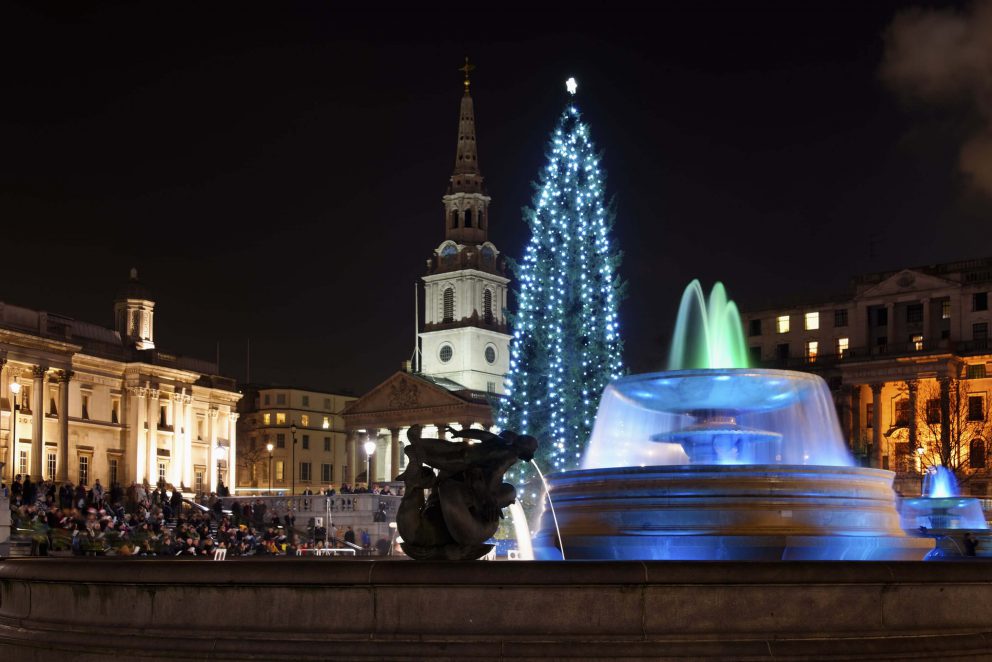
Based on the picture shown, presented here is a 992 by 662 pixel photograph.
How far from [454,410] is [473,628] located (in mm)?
85852

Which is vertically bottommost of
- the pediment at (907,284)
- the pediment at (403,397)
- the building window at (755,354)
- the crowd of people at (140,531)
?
the crowd of people at (140,531)

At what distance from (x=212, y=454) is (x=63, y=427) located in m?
16.3

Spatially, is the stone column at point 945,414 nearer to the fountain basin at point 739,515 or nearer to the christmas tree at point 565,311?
the christmas tree at point 565,311

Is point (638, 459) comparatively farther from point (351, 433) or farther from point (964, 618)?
point (351, 433)

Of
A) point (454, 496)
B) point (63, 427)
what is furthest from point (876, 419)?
point (454, 496)

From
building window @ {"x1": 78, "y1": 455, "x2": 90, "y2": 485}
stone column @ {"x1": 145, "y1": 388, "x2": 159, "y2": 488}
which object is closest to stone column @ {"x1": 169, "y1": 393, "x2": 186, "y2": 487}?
stone column @ {"x1": 145, "y1": 388, "x2": 159, "y2": 488}

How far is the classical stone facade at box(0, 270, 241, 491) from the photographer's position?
67312 mm

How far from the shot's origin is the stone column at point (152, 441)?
78381 mm

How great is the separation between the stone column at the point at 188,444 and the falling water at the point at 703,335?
2433 inches

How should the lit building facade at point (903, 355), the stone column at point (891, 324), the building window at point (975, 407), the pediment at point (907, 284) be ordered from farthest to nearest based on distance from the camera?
1. the stone column at point (891, 324)
2. the pediment at point (907, 284)
3. the building window at point (975, 407)
4. the lit building facade at point (903, 355)

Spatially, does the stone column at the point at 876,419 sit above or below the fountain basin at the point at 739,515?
above

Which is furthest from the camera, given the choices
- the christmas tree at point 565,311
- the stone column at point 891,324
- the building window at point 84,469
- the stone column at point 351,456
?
the stone column at point 351,456

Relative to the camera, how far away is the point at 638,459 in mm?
22109

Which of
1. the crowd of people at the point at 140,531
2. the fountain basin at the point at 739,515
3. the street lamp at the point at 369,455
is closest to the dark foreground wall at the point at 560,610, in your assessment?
the fountain basin at the point at 739,515
